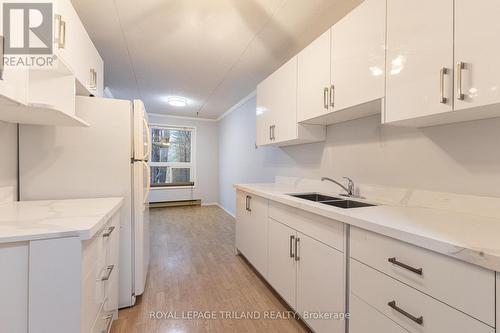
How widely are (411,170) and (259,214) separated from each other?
1.31 meters

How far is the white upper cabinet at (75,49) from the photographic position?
4.11 feet

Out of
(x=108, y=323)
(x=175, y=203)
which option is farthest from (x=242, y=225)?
(x=175, y=203)

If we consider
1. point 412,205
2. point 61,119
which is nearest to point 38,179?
point 61,119

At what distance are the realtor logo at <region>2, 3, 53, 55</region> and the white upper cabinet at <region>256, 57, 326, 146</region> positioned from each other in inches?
68.8

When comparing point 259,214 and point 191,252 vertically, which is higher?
point 259,214

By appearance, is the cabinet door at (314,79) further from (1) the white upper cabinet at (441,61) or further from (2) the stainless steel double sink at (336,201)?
(2) the stainless steel double sink at (336,201)

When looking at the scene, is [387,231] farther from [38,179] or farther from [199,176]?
[199,176]

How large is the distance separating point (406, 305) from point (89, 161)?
210 cm

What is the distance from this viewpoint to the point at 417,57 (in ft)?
3.53

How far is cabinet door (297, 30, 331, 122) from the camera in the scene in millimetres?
1661

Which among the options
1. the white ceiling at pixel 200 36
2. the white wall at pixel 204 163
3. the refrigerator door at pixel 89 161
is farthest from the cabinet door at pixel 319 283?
the white wall at pixel 204 163

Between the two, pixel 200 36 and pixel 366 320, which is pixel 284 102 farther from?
pixel 366 320

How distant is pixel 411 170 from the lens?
1.42 metres

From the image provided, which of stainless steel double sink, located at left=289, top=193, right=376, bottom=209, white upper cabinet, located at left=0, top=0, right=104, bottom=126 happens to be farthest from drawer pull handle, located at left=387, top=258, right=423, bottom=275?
white upper cabinet, located at left=0, top=0, right=104, bottom=126
